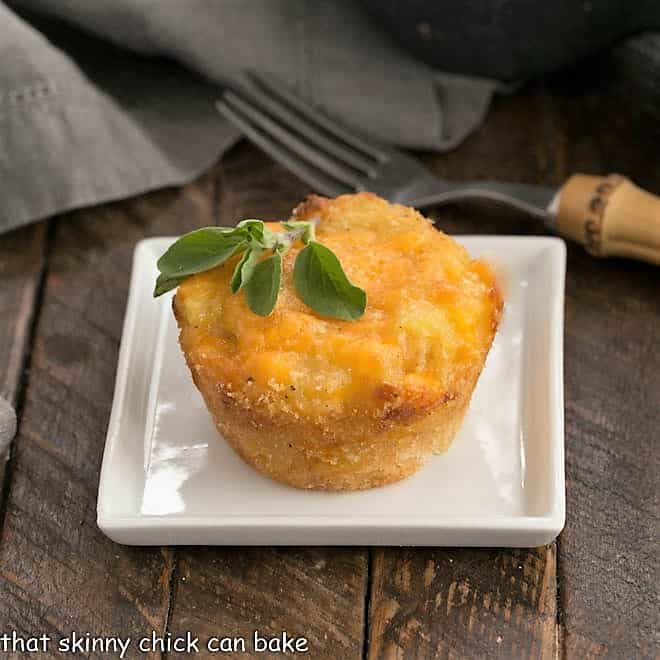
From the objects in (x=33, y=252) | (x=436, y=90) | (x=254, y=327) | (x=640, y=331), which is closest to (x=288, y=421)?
(x=254, y=327)

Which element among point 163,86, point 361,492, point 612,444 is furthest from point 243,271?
point 163,86

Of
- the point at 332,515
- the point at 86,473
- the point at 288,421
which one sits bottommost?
the point at 86,473

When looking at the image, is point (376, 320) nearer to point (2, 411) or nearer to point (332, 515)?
point (332, 515)

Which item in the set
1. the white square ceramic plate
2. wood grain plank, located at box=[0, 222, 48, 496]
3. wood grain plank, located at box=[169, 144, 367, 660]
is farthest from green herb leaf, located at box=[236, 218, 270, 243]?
wood grain plank, located at box=[0, 222, 48, 496]

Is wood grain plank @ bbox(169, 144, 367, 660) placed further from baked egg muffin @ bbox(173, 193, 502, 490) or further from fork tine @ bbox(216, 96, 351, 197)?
fork tine @ bbox(216, 96, 351, 197)

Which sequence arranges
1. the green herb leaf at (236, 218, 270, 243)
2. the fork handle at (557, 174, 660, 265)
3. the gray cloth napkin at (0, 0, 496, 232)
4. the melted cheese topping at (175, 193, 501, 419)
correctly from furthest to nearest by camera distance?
the gray cloth napkin at (0, 0, 496, 232) < the fork handle at (557, 174, 660, 265) < the green herb leaf at (236, 218, 270, 243) < the melted cheese topping at (175, 193, 501, 419)
